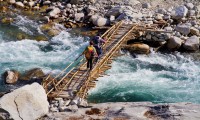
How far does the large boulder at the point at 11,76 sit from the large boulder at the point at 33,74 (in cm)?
25

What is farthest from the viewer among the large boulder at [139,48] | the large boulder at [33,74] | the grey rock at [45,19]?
the grey rock at [45,19]

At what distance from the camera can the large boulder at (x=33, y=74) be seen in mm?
14375

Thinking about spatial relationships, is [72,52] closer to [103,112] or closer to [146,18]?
[146,18]

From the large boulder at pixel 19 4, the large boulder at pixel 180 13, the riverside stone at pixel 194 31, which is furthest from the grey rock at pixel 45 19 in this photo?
the riverside stone at pixel 194 31

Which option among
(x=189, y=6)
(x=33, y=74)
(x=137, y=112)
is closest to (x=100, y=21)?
(x=189, y=6)

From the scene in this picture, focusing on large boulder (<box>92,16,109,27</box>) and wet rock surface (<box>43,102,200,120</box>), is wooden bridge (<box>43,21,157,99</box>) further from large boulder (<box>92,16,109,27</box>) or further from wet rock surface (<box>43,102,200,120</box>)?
wet rock surface (<box>43,102,200,120</box>)

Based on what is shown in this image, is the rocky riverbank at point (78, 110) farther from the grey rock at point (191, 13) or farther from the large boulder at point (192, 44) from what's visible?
the grey rock at point (191, 13)

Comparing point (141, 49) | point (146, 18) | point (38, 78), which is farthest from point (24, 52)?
point (146, 18)

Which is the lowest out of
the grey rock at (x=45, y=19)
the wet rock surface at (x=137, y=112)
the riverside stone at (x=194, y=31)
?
the wet rock surface at (x=137, y=112)

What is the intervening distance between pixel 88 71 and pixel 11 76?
3095 millimetres

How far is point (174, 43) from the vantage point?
1750cm

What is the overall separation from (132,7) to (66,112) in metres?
11.5

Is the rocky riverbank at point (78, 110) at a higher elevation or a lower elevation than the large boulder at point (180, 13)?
lower

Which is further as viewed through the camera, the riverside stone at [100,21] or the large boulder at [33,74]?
the riverside stone at [100,21]
